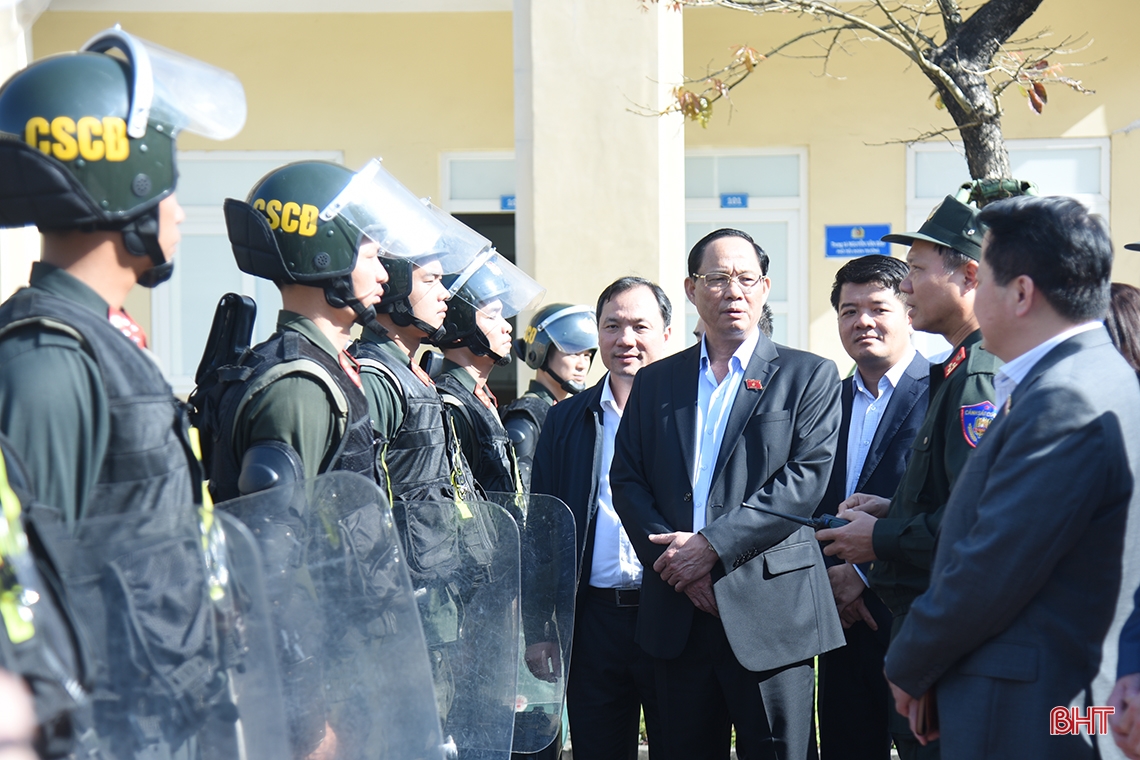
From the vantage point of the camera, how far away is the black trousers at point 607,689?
3.86 metres

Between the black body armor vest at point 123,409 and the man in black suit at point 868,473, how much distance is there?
2.65m

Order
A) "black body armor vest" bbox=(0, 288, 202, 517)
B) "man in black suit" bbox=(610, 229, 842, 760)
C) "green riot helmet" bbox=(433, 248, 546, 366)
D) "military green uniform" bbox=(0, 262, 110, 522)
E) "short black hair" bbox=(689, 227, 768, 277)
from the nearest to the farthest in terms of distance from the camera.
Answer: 1. "military green uniform" bbox=(0, 262, 110, 522)
2. "black body armor vest" bbox=(0, 288, 202, 517)
3. "man in black suit" bbox=(610, 229, 842, 760)
4. "short black hair" bbox=(689, 227, 768, 277)
5. "green riot helmet" bbox=(433, 248, 546, 366)

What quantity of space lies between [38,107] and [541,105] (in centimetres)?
565

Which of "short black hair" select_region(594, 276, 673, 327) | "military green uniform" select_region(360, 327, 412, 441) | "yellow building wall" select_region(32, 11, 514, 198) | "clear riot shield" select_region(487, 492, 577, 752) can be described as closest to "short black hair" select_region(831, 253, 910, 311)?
"short black hair" select_region(594, 276, 673, 327)

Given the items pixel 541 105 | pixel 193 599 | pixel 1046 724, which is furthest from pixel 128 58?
pixel 541 105

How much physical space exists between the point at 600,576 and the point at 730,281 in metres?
1.18

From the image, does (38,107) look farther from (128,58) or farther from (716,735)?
(716,735)

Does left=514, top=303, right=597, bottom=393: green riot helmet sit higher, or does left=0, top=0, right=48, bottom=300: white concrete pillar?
left=0, top=0, right=48, bottom=300: white concrete pillar

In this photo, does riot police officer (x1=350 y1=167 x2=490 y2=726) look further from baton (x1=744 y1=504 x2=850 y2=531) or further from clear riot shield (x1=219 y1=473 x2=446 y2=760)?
baton (x1=744 y1=504 x2=850 y2=531)

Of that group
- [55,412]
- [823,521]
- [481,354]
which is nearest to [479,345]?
[481,354]

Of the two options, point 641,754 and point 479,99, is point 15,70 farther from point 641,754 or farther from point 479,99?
point 641,754

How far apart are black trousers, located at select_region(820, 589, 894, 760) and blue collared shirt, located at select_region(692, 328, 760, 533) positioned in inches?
29.2

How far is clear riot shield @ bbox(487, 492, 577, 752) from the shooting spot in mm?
3389

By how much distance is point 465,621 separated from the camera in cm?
290
